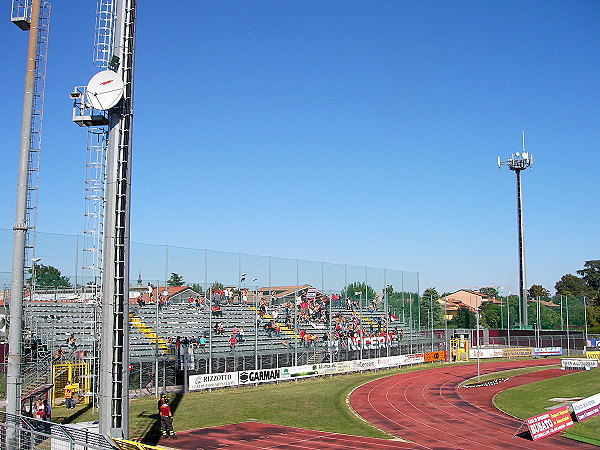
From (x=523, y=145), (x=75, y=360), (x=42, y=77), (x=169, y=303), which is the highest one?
(x=523, y=145)

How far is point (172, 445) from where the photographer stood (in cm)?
2336

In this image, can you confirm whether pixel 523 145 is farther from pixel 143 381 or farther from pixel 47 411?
pixel 47 411

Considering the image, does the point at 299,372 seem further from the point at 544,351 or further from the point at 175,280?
the point at 544,351

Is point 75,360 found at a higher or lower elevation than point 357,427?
higher

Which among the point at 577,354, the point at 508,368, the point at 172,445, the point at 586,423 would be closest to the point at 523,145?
the point at 577,354

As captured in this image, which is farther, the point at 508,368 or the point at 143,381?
the point at 508,368

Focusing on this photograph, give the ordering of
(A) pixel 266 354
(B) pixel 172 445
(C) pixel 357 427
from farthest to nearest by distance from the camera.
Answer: (A) pixel 266 354
(C) pixel 357 427
(B) pixel 172 445

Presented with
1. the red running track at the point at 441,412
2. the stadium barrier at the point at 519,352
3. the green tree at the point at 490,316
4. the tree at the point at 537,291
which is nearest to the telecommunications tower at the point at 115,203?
the red running track at the point at 441,412

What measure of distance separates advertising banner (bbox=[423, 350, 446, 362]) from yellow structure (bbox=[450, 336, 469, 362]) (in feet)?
2.97

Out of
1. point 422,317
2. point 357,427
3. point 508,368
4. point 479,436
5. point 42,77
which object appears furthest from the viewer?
point 422,317

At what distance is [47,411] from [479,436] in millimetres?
16368

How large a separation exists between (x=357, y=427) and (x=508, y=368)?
105 feet

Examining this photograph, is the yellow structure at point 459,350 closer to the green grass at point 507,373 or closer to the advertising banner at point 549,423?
the green grass at point 507,373

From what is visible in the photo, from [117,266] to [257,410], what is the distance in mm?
14666
